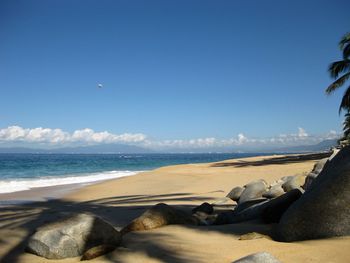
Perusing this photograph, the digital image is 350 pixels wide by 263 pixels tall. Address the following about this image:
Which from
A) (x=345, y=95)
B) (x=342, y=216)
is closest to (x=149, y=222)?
(x=342, y=216)

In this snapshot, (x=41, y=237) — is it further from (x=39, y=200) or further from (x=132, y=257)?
(x=39, y=200)

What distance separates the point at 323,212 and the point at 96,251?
2.73 metres

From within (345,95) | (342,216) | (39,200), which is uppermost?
(345,95)

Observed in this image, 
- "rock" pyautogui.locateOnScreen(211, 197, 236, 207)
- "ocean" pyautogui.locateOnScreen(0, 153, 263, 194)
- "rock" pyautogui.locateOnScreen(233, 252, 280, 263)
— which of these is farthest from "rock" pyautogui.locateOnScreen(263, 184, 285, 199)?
"ocean" pyautogui.locateOnScreen(0, 153, 263, 194)

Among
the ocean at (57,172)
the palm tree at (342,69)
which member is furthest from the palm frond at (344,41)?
the ocean at (57,172)

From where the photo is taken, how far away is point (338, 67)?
27547 millimetres

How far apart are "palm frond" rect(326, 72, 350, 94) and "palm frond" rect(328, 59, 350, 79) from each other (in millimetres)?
389

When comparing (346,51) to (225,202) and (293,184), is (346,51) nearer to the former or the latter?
(293,184)

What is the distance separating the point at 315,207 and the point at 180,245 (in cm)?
169

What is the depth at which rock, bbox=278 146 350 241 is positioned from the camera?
418 centimetres

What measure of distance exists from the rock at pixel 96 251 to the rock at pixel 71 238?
0.20 m

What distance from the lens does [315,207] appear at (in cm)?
438

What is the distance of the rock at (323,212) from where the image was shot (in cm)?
418

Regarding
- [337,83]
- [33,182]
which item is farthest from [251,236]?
[337,83]
